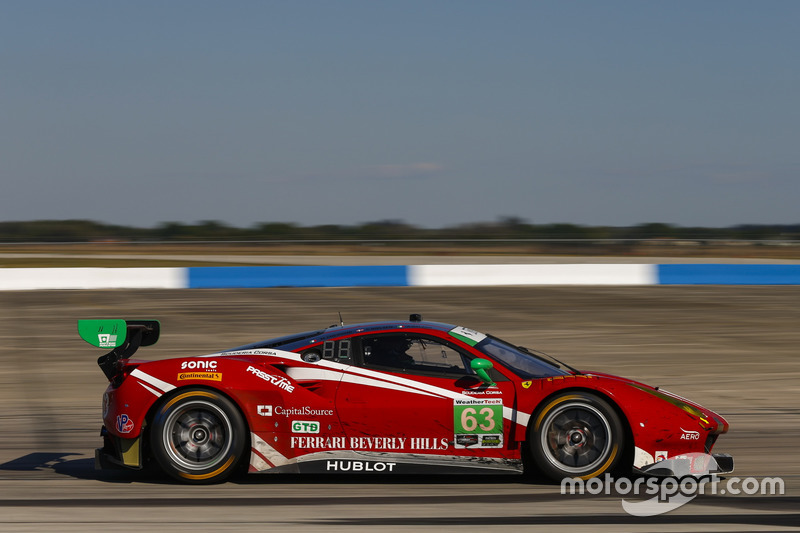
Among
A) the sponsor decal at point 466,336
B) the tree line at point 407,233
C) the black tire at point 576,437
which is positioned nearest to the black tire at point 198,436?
the sponsor decal at point 466,336

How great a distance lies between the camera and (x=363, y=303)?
19391 mm

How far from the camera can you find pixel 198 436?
582 centimetres

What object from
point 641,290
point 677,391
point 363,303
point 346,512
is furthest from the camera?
point 641,290

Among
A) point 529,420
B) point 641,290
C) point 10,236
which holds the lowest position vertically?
point 529,420

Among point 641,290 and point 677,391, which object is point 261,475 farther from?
point 641,290

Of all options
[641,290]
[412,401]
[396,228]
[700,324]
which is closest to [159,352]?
[412,401]

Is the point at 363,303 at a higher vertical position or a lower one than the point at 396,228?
lower

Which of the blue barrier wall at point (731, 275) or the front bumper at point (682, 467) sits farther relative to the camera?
the blue barrier wall at point (731, 275)

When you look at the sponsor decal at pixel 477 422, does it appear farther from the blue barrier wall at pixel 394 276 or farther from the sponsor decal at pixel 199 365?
the blue barrier wall at pixel 394 276

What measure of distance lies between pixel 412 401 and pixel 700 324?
11685mm

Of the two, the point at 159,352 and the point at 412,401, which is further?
the point at 159,352

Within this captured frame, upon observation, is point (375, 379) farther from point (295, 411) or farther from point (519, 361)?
point (519, 361)

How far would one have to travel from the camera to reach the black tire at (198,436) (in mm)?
5762

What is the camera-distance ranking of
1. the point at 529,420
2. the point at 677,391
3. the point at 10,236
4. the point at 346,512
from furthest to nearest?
the point at 10,236 → the point at 677,391 → the point at 529,420 → the point at 346,512
